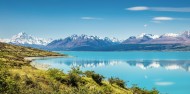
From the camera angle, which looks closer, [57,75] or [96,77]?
[57,75]

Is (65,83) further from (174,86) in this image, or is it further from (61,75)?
(174,86)

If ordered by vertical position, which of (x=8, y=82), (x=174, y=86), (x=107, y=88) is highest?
(x=8, y=82)

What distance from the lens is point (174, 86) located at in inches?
4724

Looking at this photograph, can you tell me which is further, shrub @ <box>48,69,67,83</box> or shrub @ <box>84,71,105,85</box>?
shrub @ <box>84,71,105,85</box>

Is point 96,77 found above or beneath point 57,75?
beneath

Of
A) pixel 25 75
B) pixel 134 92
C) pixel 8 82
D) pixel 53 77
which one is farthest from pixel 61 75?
pixel 8 82

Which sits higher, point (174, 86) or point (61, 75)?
point (61, 75)

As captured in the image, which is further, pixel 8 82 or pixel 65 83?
pixel 65 83

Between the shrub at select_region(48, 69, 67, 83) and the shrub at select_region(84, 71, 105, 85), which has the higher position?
the shrub at select_region(48, 69, 67, 83)

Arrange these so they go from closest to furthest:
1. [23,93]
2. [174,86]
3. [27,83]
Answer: [23,93]
[27,83]
[174,86]

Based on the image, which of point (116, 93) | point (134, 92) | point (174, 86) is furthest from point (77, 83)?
point (174, 86)

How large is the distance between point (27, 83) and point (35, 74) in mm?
8252

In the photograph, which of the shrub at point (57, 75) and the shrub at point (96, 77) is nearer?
the shrub at point (57, 75)

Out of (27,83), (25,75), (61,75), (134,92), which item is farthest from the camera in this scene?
(134,92)
